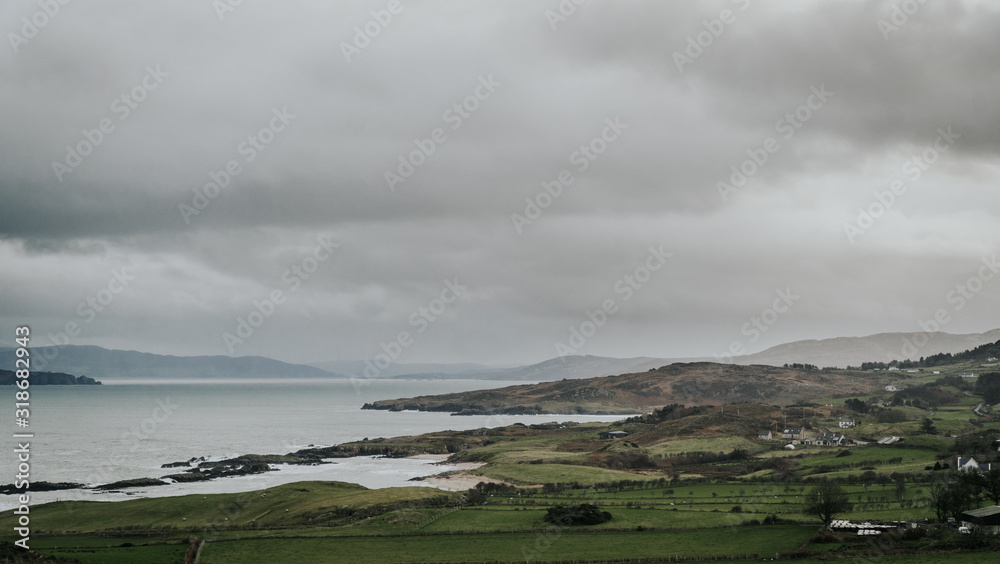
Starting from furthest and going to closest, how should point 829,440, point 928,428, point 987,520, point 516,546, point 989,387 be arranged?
point 989,387, point 829,440, point 928,428, point 516,546, point 987,520

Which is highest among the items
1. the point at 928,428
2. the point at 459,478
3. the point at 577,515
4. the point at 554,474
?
the point at 928,428

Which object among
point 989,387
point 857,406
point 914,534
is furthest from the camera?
point 989,387

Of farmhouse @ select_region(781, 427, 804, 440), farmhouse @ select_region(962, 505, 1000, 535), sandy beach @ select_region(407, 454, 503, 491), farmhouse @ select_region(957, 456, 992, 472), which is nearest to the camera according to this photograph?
farmhouse @ select_region(962, 505, 1000, 535)

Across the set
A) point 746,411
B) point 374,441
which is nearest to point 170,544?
point 374,441

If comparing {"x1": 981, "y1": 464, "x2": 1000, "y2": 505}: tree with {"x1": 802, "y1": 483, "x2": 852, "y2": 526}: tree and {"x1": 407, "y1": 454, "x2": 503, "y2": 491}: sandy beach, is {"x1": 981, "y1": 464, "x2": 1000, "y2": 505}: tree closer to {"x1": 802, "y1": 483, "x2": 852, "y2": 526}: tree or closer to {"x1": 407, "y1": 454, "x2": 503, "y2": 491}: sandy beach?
{"x1": 802, "y1": 483, "x2": 852, "y2": 526}: tree

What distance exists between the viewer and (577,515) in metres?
54.3

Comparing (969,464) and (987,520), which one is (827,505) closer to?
(987,520)

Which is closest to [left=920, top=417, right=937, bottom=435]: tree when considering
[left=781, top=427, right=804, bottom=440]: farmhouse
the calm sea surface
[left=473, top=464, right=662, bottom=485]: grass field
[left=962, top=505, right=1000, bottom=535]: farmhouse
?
[left=781, top=427, right=804, bottom=440]: farmhouse

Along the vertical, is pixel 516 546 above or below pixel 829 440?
below

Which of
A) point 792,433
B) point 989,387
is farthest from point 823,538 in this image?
point 989,387

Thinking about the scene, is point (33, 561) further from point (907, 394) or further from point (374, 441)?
point (907, 394)

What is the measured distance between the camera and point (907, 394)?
162625mm

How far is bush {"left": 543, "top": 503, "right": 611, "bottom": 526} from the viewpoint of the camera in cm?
5406

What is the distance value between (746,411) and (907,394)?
155 ft
